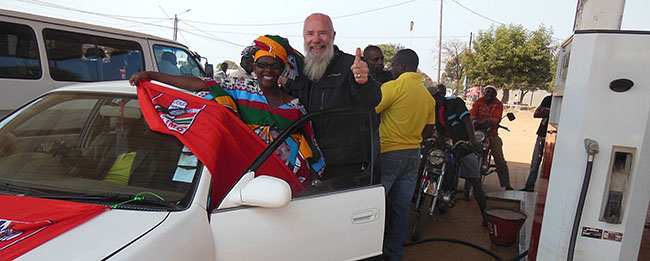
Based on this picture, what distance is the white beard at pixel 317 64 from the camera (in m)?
2.38

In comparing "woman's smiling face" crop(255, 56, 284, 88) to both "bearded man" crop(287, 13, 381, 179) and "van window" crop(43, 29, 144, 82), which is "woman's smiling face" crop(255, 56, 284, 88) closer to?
"bearded man" crop(287, 13, 381, 179)

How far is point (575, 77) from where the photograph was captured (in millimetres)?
1798

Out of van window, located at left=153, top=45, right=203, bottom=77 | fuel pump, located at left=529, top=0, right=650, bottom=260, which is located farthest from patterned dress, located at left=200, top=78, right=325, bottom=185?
van window, located at left=153, top=45, right=203, bottom=77

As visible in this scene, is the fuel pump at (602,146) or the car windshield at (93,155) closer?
the car windshield at (93,155)

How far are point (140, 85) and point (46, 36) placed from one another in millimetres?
4328

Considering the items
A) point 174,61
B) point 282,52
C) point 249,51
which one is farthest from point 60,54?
point 282,52

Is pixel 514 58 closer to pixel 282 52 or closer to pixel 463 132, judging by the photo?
pixel 463 132

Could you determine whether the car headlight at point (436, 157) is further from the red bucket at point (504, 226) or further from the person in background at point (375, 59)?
the person in background at point (375, 59)

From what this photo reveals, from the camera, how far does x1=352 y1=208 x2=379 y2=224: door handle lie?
1.85 meters

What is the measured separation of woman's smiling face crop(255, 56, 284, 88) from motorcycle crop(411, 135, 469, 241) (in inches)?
87.6

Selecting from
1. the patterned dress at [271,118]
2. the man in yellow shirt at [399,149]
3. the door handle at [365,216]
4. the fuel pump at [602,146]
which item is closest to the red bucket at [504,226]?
the man in yellow shirt at [399,149]

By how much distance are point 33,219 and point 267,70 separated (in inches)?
53.9

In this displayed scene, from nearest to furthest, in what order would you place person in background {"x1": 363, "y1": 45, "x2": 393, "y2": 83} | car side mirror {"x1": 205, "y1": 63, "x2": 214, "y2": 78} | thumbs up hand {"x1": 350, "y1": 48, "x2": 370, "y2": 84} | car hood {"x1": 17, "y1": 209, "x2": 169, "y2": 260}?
car hood {"x1": 17, "y1": 209, "x2": 169, "y2": 260} < thumbs up hand {"x1": 350, "y1": 48, "x2": 370, "y2": 84} < person in background {"x1": 363, "y1": 45, "x2": 393, "y2": 83} < car side mirror {"x1": 205, "y1": 63, "x2": 214, "y2": 78}

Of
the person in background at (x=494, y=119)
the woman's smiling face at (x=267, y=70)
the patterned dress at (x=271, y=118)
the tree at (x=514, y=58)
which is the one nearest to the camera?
the patterned dress at (x=271, y=118)
